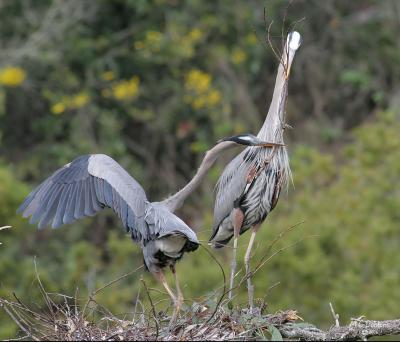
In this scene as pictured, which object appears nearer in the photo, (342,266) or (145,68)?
(342,266)

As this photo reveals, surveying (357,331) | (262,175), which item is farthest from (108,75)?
(357,331)

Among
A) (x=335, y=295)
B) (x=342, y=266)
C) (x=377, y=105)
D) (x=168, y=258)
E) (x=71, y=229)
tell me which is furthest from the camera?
(x=377, y=105)

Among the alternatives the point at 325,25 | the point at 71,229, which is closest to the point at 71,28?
the point at 71,229

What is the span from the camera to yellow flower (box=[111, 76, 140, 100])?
45.5ft

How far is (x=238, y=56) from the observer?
14328 mm

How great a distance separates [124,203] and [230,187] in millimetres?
960

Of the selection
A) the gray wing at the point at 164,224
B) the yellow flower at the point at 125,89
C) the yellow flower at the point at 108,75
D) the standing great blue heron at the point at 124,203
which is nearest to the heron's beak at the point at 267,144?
the standing great blue heron at the point at 124,203

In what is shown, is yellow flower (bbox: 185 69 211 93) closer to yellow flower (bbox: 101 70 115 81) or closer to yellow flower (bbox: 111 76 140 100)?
yellow flower (bbox: 111 76 140 100)

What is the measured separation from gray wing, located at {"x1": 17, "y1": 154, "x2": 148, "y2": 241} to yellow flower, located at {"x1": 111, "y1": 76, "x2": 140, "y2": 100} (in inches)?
276

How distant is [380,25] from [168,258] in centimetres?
941

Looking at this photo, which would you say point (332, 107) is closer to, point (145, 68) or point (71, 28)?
point (145, 68)

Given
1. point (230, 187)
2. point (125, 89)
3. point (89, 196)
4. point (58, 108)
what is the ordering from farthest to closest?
1. point (125, 89)
2. point (58, 108)
3. point (230, 187)
4. point (89, 196)

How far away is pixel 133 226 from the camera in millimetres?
6496

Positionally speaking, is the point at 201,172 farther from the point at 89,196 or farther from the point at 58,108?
the point at 58,108
